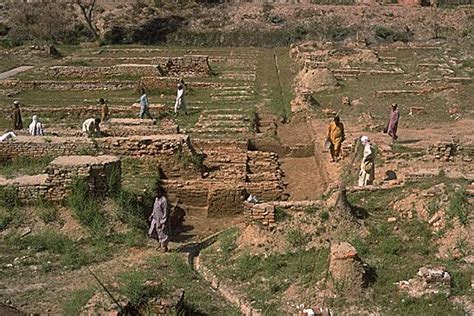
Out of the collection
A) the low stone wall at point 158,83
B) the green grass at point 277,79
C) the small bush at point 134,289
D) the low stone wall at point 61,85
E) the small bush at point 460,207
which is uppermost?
the small bush at point 460,207

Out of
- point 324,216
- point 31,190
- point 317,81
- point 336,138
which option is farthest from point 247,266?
point 317,81

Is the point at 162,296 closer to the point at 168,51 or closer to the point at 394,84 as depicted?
the point at 394,84

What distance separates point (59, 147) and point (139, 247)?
174 inches

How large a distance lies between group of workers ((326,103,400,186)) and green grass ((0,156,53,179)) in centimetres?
610

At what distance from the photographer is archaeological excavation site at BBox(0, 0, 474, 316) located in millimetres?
8391

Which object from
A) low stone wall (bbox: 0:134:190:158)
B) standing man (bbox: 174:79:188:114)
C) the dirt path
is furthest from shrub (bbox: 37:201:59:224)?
the dirt path

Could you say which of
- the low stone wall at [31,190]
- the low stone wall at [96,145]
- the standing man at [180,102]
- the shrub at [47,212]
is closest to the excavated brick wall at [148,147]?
the low stone wall at [96,145]

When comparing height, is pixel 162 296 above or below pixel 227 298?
above

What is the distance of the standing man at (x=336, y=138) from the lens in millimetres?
14609

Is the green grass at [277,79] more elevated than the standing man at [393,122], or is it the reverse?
the standing man at [393,122]

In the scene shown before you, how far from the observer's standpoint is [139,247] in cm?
1020

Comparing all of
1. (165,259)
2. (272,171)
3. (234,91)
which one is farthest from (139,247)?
(234,91)

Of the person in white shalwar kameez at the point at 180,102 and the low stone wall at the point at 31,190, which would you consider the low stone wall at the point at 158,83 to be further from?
the low stone wall at the point at 31,190

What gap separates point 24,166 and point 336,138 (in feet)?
21.9
